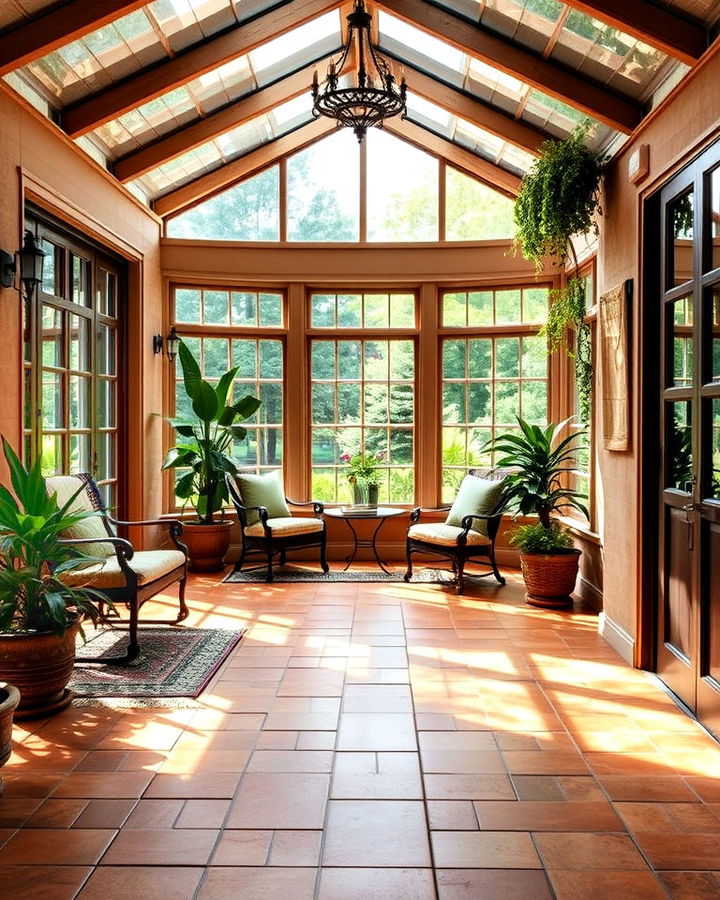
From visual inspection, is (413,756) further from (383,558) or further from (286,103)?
(286,103)

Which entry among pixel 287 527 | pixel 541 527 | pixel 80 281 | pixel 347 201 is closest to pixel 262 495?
pixel 287 527

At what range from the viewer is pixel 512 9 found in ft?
14.4

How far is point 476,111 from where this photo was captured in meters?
5.86

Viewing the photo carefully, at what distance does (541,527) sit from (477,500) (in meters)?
0.73

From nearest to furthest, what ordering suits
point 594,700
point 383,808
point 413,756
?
point 383,808
point 413,756
point 594,700

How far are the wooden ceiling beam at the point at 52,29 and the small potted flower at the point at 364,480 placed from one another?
396cm

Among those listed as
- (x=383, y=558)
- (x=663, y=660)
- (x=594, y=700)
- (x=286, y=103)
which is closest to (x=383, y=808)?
(x=594, y=700)

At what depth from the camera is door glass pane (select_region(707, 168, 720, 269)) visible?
318 cm

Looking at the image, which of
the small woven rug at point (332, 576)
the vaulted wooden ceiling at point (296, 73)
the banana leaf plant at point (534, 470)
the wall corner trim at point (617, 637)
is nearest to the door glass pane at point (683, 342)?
the vaulted wooden ceiling at point (296, 73)

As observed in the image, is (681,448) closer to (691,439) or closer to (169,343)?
(691,439)

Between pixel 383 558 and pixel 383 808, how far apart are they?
4.82 m

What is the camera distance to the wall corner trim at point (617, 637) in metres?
4.17

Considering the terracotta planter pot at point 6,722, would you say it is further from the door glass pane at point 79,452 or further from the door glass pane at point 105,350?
the door glass pane at point 105,350

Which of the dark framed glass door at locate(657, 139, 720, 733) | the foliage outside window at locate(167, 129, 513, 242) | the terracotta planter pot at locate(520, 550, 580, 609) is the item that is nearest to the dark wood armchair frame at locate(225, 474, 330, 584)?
the terracotta planter pot at locate(520, 550, 580, 609)
